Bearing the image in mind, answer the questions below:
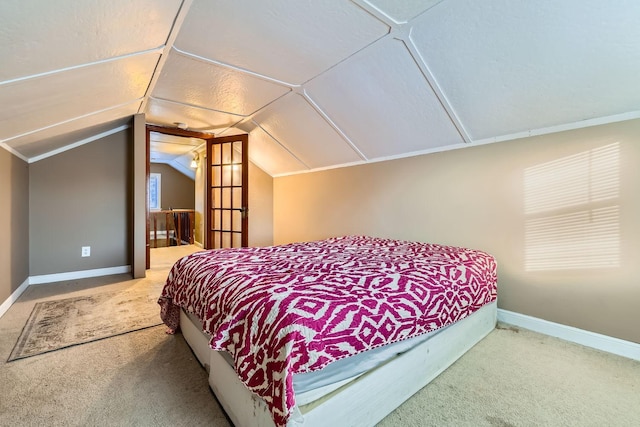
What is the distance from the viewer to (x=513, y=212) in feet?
7.59

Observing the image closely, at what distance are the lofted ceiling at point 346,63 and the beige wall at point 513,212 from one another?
0.53 ft

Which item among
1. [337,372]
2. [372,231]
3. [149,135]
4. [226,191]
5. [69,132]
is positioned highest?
[149,135]

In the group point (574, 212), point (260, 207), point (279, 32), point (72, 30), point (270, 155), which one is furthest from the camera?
point (260, 207)

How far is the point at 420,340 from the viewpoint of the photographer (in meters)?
1.48

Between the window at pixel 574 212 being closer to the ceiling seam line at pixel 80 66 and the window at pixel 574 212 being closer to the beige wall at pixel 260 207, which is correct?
the ceiling seam line at pixel 80 66

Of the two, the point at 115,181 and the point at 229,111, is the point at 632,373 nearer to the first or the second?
the point at 229,111

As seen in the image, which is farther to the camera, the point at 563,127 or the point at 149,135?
the point at 149,135

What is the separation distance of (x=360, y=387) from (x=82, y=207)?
4.08 m

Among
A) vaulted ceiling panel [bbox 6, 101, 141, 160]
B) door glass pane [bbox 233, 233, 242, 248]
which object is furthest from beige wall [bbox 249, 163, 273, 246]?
vaulted ceiling panel [bbox 6, 101, 141, 160]

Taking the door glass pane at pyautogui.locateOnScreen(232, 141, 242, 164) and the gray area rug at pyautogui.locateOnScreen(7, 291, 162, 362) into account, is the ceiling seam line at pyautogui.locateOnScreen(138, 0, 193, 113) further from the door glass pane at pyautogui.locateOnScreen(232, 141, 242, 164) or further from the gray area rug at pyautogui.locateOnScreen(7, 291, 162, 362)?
the gray area rug at pyautogui.locateOnScreen(7, 291, 162, 362)

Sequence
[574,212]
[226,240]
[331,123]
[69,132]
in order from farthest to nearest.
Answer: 1. [226,240]
2. [331,123]
3. [69,132]
4. [574,212]

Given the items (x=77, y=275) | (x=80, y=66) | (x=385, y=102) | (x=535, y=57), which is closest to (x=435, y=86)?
(x=385, y=102)

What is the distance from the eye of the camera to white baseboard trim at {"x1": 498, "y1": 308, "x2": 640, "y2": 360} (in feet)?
6.01

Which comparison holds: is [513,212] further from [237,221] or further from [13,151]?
→ [13,151]
